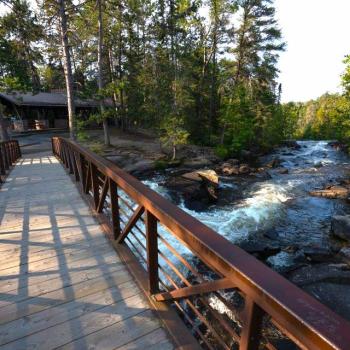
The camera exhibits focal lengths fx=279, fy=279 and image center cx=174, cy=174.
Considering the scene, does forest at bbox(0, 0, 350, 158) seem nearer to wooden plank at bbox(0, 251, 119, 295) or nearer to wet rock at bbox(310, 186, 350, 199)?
wet rock at bbox(310, 186, 350, 199)

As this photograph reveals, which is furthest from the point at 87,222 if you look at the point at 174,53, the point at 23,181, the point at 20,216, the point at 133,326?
the point at 174,53

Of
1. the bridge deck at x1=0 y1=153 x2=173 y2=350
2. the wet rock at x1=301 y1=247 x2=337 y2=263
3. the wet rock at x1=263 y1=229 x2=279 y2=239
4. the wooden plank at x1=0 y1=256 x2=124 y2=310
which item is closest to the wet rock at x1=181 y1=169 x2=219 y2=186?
the wet rock at x1=263 y1=229 x2=279 y2=239

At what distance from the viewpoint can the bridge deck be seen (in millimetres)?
2195

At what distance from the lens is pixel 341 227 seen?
26.4ft

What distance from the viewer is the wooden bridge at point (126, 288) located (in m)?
1.14

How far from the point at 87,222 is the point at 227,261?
11.7ft

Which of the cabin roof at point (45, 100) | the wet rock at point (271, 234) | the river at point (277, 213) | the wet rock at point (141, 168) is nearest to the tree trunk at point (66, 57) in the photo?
the wet rock at point (141, 168)

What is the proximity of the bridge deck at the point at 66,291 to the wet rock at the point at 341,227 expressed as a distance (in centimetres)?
701

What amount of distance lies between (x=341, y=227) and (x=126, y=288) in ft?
24.5

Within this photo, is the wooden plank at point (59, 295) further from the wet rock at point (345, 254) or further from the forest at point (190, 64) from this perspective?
the forest at point (190, 64)

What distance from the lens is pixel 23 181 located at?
7.62m

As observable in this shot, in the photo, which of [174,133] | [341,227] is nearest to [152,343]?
[341,227]

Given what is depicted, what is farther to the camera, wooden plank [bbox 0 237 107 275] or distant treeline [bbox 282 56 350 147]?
distant treeline [bbox 282 56 350 147]

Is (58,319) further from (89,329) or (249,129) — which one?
(249,129)
